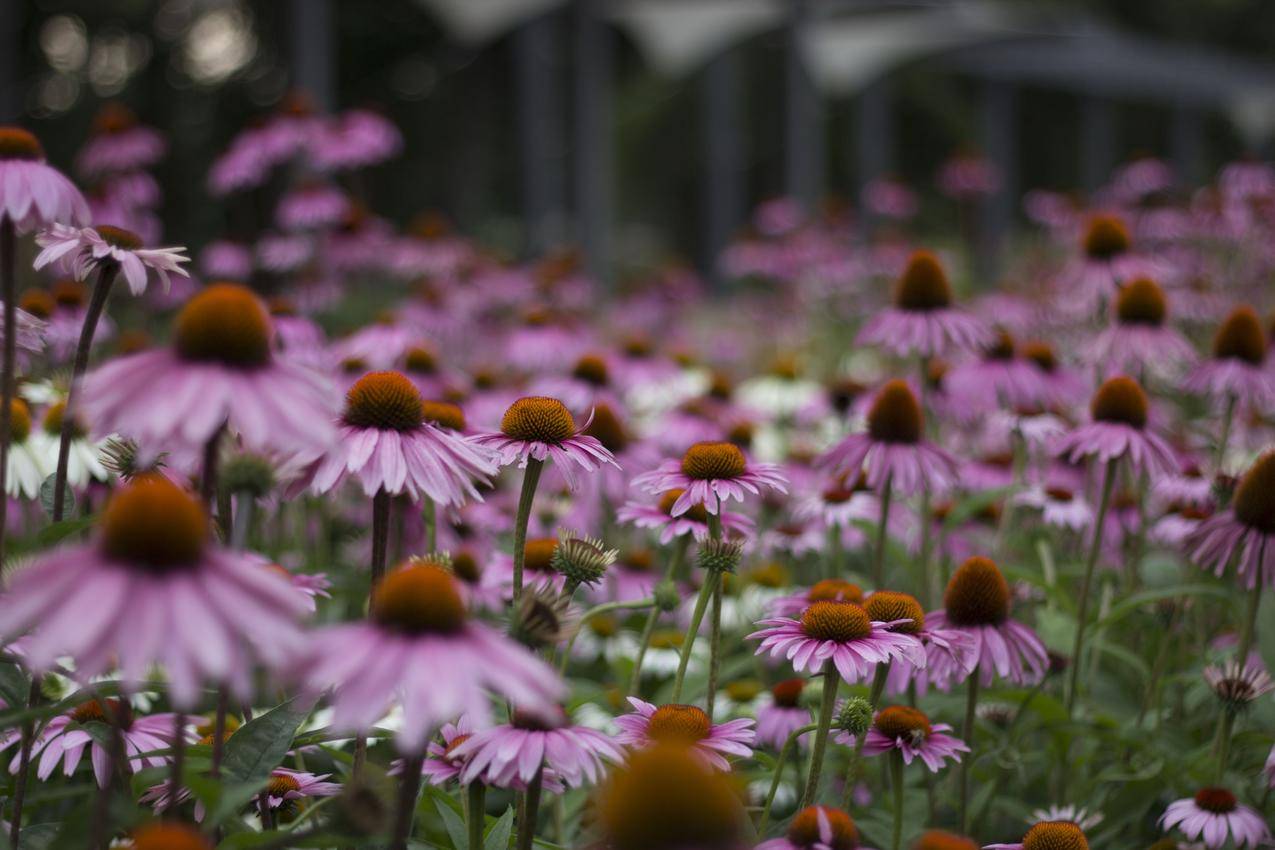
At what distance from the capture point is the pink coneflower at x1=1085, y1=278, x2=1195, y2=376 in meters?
2.71

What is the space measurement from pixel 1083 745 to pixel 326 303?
11.1 ft

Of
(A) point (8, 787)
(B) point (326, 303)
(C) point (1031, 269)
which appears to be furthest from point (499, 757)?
(C) point (1031, 269)

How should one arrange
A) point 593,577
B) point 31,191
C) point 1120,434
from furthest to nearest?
point 1120,434, point 593,577, point 31,191

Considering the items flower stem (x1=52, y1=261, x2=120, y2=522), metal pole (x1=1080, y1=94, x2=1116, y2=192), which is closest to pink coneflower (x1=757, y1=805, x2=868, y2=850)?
flower stem (x1=52, y1=261, x2=120, y2=522)

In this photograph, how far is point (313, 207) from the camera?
15.0 ft

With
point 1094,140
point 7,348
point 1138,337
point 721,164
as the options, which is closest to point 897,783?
point 7,348

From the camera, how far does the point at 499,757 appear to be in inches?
43.6

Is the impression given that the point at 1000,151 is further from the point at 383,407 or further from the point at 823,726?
the point at 383,407

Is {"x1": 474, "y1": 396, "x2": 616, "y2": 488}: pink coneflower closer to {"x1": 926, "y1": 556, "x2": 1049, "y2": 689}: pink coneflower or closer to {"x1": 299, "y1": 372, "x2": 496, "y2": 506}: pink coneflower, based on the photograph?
{"x1": 299, "y1": 372, "x2": 496, "y2": 506}: pink coneflower

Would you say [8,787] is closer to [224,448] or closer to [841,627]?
[224,448]

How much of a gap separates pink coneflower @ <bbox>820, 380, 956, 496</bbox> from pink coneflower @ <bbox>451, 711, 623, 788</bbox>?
1056 millimetres

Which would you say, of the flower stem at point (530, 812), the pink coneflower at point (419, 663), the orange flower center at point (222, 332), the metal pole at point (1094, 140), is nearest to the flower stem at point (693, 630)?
the flower stem at point (530, 812)

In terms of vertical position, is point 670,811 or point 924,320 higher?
point 924,320

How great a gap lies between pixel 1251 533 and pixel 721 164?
33.1 ft
